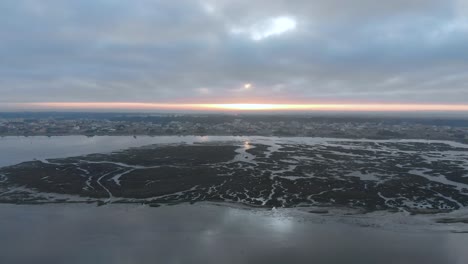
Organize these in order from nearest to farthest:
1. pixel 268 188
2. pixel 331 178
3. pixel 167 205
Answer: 1. pixel 167 205
2. pixel 268 188
3. pixel 331 178

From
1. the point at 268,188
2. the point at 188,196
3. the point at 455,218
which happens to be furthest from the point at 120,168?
the point at 455,218

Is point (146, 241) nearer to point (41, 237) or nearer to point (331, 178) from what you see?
point (41, 237)

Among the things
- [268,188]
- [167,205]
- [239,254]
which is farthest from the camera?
[268,188]

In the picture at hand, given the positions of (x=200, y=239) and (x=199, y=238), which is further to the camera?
(x=199, y=238)
